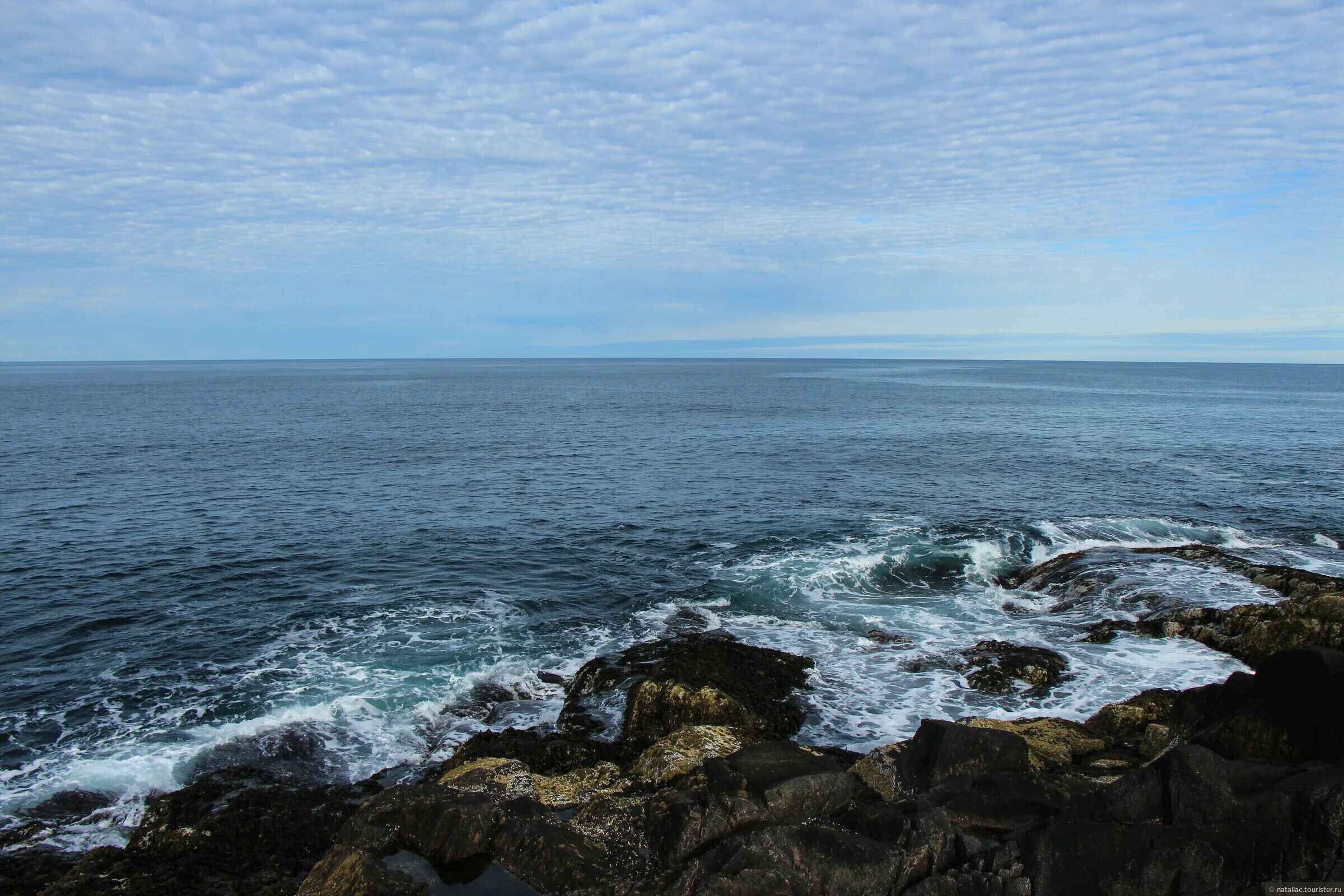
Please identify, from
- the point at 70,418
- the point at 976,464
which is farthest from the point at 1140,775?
the point at 70,418

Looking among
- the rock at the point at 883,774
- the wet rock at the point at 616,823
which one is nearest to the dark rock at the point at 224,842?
the wet rock at the point at 616,823

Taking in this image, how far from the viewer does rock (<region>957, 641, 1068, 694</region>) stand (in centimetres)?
2302

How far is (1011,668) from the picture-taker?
2373cm

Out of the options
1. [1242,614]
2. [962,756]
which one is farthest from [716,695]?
[1242,614]

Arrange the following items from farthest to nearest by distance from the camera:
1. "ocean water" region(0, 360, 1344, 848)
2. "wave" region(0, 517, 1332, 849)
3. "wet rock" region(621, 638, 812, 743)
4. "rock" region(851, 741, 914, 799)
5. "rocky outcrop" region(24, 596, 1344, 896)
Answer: "ocean water" region(0, 360, 1344, 848), "wet rock" region(621, 638, 812, 743), "wave" region(0, 517, 1332, 849), "rock" region(851, 741, 914, 799), "rocky outcrop" region(24, 596, 1344, 896)

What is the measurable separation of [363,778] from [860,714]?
12606 mm

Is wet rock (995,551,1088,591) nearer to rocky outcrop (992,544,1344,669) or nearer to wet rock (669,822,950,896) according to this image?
rocky outcrop (992,544,1344,669)

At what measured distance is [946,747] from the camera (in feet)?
51.1

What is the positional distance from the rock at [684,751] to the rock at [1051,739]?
205 inches

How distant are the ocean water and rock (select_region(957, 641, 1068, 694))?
59 cm

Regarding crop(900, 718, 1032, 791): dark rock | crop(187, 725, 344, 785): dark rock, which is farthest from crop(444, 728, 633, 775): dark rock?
crop(900, 718, 1032, 791): dark rock

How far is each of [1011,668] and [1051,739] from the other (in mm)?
5889

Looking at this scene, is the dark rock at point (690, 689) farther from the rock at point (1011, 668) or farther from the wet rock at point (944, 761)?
the rock at point (1011, 668)

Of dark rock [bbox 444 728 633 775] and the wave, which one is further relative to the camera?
the wave
